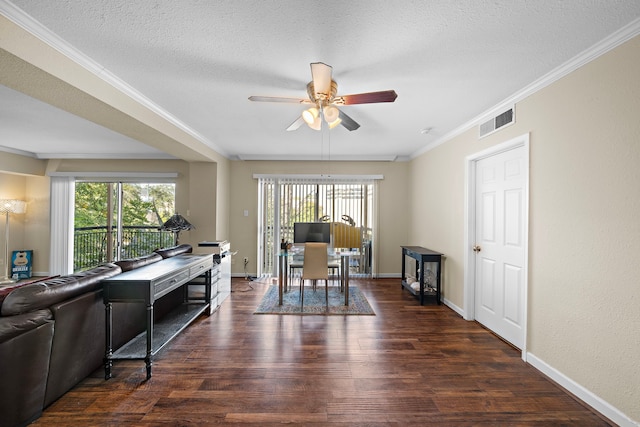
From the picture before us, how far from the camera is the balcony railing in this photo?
Result: 5.75 m

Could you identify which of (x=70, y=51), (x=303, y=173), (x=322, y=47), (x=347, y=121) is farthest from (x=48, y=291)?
(x=303, y=173)

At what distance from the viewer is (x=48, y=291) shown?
6.01 feet

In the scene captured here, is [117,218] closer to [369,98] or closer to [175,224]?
[175,224]

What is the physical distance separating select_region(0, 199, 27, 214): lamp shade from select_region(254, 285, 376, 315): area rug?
5082 mm

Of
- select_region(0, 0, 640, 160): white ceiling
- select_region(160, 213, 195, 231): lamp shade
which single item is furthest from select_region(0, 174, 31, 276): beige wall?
select_region(160, 213, 195, 231): lamp shade

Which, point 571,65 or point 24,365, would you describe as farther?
point 571,65

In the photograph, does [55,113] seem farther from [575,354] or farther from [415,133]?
[575,354]

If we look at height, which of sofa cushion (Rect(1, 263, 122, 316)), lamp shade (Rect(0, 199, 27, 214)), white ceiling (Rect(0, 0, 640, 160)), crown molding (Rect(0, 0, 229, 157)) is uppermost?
white ceiling (Rect(0, 0, 640, 160))

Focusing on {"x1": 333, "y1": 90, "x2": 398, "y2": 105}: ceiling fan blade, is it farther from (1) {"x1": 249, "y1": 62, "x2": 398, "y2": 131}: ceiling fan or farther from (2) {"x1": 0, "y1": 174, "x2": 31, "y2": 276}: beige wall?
(2) {"x1": 0, "y1": 174, "x2": 31, "y2": 276}: beige wall

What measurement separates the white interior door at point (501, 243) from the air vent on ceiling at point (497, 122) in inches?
10.9

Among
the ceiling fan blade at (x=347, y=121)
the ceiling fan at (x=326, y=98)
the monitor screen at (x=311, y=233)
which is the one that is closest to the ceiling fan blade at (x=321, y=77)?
the ceiling fan at (x=326, y=98)

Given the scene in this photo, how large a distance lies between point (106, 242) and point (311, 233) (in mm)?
4407

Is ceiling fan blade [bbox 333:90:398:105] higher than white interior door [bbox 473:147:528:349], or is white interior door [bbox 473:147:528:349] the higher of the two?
ceiling fan blade [bbox 333:90:398:105]

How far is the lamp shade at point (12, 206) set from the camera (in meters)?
5.07
